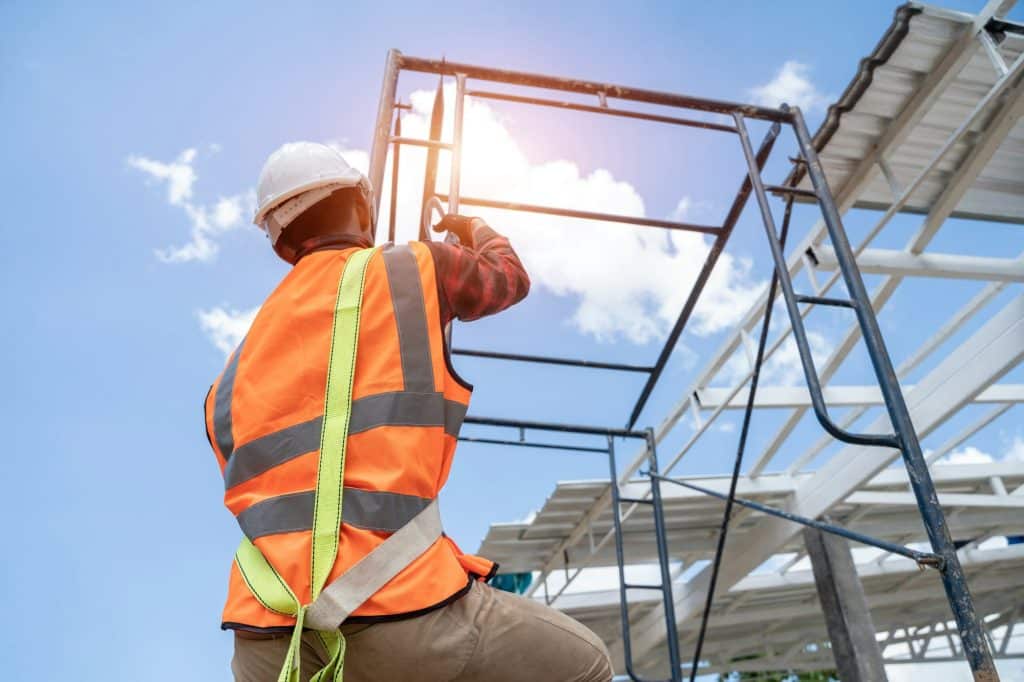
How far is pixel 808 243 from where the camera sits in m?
6.02

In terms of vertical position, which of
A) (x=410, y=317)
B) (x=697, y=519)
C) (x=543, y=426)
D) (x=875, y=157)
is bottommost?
(x=410, y=317)

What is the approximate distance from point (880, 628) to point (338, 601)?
16.9m

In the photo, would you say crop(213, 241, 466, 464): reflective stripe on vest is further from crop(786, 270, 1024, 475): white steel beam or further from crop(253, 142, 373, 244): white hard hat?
crop(786, 270, 1024, 475): white steel beam

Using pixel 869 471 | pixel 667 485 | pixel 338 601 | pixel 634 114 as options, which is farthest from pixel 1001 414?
pixel 338 601

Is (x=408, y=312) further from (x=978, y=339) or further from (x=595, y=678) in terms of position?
(x=978, y=339)

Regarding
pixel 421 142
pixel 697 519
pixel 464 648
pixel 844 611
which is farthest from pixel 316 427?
pixel 697 519

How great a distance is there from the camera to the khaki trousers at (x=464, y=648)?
1369 mm

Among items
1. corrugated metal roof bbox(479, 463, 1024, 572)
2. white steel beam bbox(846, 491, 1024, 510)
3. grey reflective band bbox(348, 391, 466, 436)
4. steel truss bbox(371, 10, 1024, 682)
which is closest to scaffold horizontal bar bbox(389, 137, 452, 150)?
steel truss bbox(371, 10, 1024, 682)

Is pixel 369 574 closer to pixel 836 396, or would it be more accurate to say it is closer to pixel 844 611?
pixel 836 396

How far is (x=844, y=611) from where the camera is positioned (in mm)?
8391

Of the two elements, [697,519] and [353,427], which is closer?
[353,427]

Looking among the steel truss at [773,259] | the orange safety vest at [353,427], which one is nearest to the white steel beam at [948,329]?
the steel truss at [773,259]

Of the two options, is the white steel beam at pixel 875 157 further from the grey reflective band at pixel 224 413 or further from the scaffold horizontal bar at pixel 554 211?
the grey reflective band at pixel 224 413

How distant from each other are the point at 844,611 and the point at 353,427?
8.42 meters
